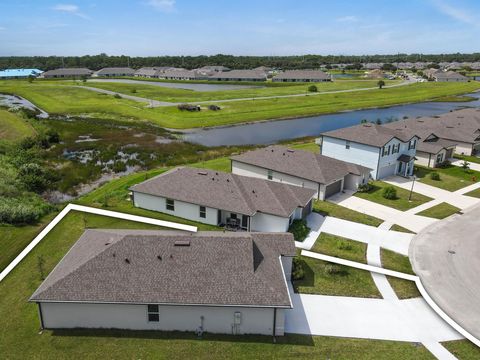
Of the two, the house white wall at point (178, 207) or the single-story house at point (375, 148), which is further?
the single-story house at point (375, 148)

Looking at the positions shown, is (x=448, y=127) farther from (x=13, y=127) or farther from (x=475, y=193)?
(x=13, y=127)

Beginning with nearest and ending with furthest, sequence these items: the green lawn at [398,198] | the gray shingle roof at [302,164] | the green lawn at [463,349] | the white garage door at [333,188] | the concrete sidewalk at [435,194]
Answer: the green lawn at [463,349] → the green lawn at [398,198] → the concrete sidewalk at [435,194] → the white garage door at [333,188] → the gray shingle roof at [302,164]

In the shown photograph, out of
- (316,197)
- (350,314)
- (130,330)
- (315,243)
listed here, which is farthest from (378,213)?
(130,330)

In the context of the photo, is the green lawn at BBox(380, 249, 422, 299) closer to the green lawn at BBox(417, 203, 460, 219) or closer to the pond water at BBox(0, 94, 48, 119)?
the green lawn at BBox(417, 203, 460, 219)

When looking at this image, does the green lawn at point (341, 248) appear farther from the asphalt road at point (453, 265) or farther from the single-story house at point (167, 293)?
the single-story house at point (167, 293)

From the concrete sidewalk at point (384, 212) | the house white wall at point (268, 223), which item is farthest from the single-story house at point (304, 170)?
the house white wall at point (268, 223)

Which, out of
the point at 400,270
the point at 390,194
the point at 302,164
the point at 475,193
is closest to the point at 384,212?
the point at 390,194

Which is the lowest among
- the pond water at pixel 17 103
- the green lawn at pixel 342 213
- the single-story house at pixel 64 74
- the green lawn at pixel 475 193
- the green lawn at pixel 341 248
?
the green lawn at pixel 341 248
